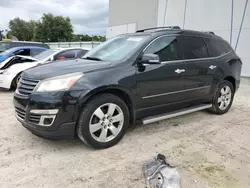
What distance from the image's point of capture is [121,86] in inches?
129

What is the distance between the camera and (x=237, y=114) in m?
5.10

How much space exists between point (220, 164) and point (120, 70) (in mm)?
1799

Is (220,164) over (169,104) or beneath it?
beneath

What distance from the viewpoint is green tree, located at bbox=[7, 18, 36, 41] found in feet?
169

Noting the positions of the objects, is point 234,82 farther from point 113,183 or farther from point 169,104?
point 113,183

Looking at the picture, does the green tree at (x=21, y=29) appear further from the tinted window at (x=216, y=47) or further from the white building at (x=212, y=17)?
the tinted window at (x=216, y=47)

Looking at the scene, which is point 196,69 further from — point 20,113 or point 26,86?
point 20,113

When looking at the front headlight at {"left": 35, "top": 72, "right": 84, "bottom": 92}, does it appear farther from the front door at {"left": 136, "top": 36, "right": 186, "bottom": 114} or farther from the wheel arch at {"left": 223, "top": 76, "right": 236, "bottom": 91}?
the wheel arch at {"left": 223, "top": 76, "right": 236, "bottom": 91}

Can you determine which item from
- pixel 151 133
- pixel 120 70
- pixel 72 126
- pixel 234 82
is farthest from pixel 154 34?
pixel 234 82

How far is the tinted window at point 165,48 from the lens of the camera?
375 centimetres

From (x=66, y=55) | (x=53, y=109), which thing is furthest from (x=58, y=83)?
(x=66, y=55)

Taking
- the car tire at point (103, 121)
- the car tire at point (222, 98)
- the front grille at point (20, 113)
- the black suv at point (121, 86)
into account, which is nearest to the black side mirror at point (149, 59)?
the black suv at point (121, 86)

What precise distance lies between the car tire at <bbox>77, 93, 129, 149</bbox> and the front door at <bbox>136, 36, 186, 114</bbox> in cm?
38

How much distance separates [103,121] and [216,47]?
120 inches
